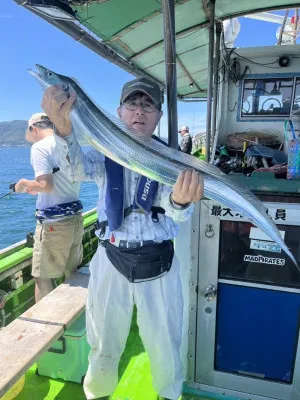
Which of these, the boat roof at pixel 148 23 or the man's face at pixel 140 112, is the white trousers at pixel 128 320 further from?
the boat roof at pixel 148 23

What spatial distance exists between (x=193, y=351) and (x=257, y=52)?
4299 mm

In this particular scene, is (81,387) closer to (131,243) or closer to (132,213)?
(131,243)

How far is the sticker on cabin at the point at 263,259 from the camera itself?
2.57 m

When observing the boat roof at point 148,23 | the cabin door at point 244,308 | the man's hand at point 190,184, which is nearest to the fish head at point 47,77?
the man's hand at point 190,184

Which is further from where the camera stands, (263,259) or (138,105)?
(263,259)

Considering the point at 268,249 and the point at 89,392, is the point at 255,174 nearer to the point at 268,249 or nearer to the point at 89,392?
the point at 268,249

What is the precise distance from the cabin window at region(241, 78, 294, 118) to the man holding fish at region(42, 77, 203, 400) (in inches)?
136

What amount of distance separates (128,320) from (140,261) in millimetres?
515

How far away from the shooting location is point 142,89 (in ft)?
6.52

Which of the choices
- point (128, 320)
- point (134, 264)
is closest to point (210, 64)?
point (134, 264)

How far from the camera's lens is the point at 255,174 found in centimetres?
243

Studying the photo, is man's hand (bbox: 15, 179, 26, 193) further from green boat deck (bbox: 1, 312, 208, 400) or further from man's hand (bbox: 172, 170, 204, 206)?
man's hand (bbox: 172, 170, 204, 206)

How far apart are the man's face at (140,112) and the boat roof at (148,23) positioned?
34.3 inches

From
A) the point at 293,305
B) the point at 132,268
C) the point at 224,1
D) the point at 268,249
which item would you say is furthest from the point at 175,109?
the point at 224,1
